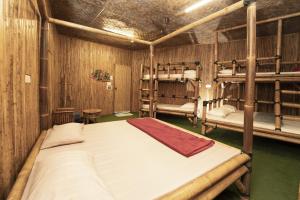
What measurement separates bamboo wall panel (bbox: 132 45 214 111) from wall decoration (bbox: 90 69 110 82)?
1.46 meters

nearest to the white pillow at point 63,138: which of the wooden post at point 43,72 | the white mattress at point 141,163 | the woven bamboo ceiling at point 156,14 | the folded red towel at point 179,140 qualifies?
the white mattress at point 141,163

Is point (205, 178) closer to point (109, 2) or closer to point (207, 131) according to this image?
point (207, 131)

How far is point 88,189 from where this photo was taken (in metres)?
0.94

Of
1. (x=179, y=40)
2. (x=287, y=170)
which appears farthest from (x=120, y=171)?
(x=179, y=40)

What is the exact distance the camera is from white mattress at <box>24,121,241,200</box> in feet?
3.87

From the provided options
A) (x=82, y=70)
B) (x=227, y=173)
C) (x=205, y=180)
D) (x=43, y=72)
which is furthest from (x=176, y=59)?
(x=205, y=180)

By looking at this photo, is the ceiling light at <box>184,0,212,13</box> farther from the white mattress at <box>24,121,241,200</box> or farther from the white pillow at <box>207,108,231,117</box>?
the white mattress at <box>24,121,241,200</box>

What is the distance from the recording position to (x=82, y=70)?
5.85 m

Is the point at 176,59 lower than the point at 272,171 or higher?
higher

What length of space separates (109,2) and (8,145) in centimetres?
325

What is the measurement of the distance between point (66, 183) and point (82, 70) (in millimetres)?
5591

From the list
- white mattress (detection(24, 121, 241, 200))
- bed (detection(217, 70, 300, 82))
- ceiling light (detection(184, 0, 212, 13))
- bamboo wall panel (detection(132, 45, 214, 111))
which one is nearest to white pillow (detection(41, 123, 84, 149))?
white mattress (detection(24, 121, 241, 200))

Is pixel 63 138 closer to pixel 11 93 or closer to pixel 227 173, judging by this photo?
pixel 11 93

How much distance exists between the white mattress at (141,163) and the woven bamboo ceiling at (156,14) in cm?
285
